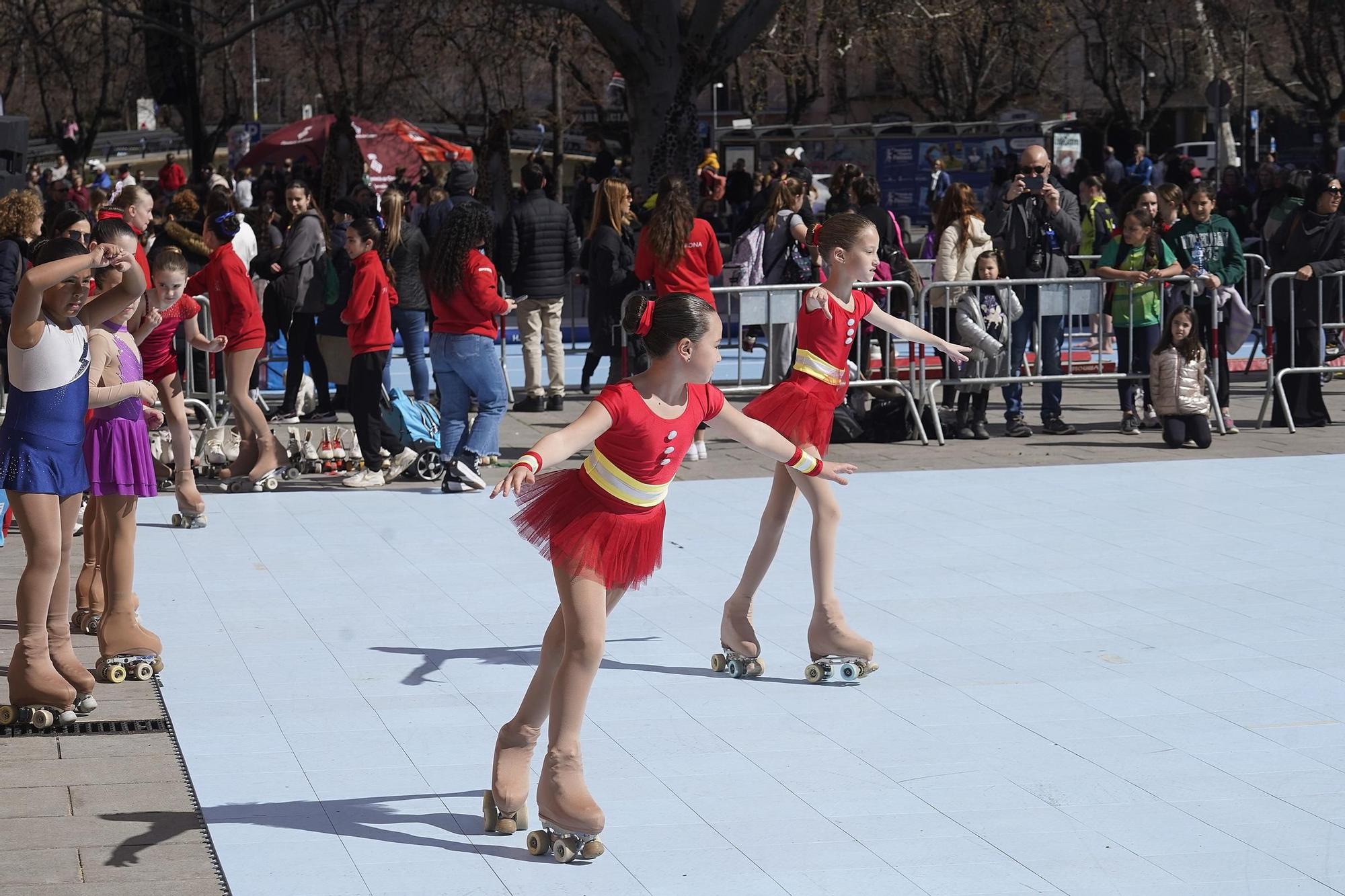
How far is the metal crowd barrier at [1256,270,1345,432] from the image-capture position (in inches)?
528

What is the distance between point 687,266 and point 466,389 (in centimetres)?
172

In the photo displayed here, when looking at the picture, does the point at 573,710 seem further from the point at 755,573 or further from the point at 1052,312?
the point at 1052,312

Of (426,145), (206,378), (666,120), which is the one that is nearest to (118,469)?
(206,378)

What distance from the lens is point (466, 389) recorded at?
37.5 feet

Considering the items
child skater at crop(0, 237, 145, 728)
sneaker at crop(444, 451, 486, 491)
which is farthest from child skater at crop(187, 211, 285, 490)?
child skater at crop(0, 237, 145, 728)

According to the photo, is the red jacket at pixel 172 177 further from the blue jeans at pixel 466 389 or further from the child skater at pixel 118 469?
the child skater at pixel 118 469

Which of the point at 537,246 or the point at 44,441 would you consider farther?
the point at 537,246

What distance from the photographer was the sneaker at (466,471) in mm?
11375

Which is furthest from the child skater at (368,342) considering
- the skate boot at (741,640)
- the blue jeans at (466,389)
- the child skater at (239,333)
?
the skate boot at (741,640)

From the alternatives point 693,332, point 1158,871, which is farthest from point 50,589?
point 1158,871

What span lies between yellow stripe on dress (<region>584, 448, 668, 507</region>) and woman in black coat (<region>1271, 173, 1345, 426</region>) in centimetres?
958

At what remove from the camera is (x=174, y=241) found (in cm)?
1435

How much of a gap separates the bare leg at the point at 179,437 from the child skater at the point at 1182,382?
698 centimetres

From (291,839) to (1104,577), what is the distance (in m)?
4.87
